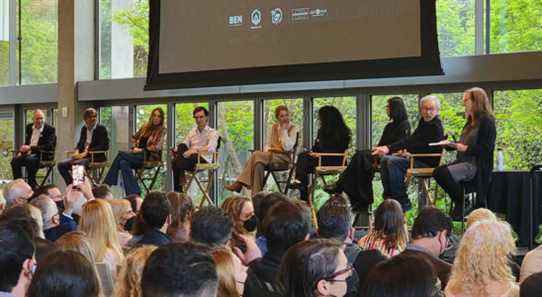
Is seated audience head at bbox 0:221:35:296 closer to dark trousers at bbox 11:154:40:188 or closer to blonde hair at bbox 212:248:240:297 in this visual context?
blonde hair at bbox 212:248:240:297

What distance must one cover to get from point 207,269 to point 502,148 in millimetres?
6680

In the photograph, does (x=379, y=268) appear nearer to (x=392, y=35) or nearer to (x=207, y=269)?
(x=207, y=269)

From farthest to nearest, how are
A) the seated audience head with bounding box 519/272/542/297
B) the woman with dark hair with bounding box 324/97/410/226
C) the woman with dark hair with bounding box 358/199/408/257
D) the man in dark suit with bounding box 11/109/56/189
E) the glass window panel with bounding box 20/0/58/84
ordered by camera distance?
the glass window panel with bounding box 20/0/58/84 → the man in dark suit with bounding box 11/109/56/189 → the woman with dark hair with bounding box 324/97/410/226 → the woman with dark hair with bounding box 358/199/408/257 → the seated audience head with bounding box 519/272/542/297

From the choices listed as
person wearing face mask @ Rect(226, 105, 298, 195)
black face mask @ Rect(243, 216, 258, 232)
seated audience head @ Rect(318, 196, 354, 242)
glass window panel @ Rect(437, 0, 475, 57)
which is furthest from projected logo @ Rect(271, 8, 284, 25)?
seated audience head @ Rect(318, 196, 354, 242)

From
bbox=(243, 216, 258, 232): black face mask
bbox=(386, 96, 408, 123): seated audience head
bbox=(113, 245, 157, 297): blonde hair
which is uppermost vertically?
bbox=(386, 96, 408, 123): seated audience head

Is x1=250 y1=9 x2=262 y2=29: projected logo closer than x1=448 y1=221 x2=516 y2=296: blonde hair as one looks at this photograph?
No

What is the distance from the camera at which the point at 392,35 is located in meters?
7.67

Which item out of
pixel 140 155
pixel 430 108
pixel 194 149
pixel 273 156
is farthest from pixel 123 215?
pixel 140 155

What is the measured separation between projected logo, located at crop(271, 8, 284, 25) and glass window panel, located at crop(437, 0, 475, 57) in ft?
5.89

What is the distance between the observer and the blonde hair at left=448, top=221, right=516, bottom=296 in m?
3.02

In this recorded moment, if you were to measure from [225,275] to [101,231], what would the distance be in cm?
136

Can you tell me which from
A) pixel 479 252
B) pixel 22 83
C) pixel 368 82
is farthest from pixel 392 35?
pixel 22 83

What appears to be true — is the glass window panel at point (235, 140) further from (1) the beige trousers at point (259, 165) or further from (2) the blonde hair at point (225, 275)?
(2) the blonde hair at point (225, 275)

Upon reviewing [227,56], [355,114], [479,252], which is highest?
[227,56]
